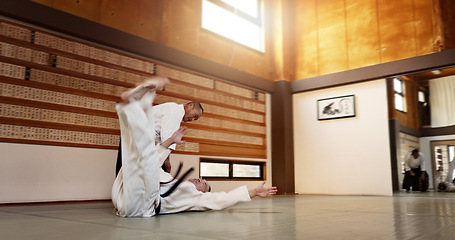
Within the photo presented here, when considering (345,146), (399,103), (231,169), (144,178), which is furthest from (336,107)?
(144,178)

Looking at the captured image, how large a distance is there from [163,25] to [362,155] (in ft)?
12.4

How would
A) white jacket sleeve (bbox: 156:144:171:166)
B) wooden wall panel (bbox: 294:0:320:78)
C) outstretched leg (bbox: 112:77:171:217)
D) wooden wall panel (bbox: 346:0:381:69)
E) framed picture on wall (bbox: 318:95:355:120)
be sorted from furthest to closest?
wooden wall panel (bbox: 294:0:320:78)
framed picture on wall (bbox: 318:95:355:120)
wooden wall panel (bbox: 346:0:381:69)
white jacket sleeve (bbox: 156:144:171:166)
outstretched leg (bbox: 112:77:171:217)

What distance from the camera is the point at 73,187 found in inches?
158

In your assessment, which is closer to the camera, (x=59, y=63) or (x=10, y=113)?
(x=10, y=113)

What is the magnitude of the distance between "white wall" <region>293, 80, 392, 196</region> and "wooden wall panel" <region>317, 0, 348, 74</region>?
431 mm

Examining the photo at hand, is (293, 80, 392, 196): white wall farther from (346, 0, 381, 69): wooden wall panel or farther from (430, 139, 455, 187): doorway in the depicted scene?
(430, 139, 455, 187): doorway

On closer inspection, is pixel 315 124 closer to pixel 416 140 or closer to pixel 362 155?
pixel 362 155

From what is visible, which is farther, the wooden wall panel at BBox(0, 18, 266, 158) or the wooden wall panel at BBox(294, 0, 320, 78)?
the wooden wall panel at BBox(294, 0, 320, 78)

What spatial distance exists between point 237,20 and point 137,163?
468cm

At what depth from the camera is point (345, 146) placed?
6219 mm

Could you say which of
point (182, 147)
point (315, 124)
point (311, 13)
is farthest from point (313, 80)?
point (182, 147)

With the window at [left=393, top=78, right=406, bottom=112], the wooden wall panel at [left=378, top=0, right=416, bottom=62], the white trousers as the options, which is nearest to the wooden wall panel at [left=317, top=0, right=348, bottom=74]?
the wooden wall panel at [left=378, top=0, right=416, bottom=62]

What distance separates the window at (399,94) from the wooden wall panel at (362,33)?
0.45 metres

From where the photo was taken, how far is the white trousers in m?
2.19
